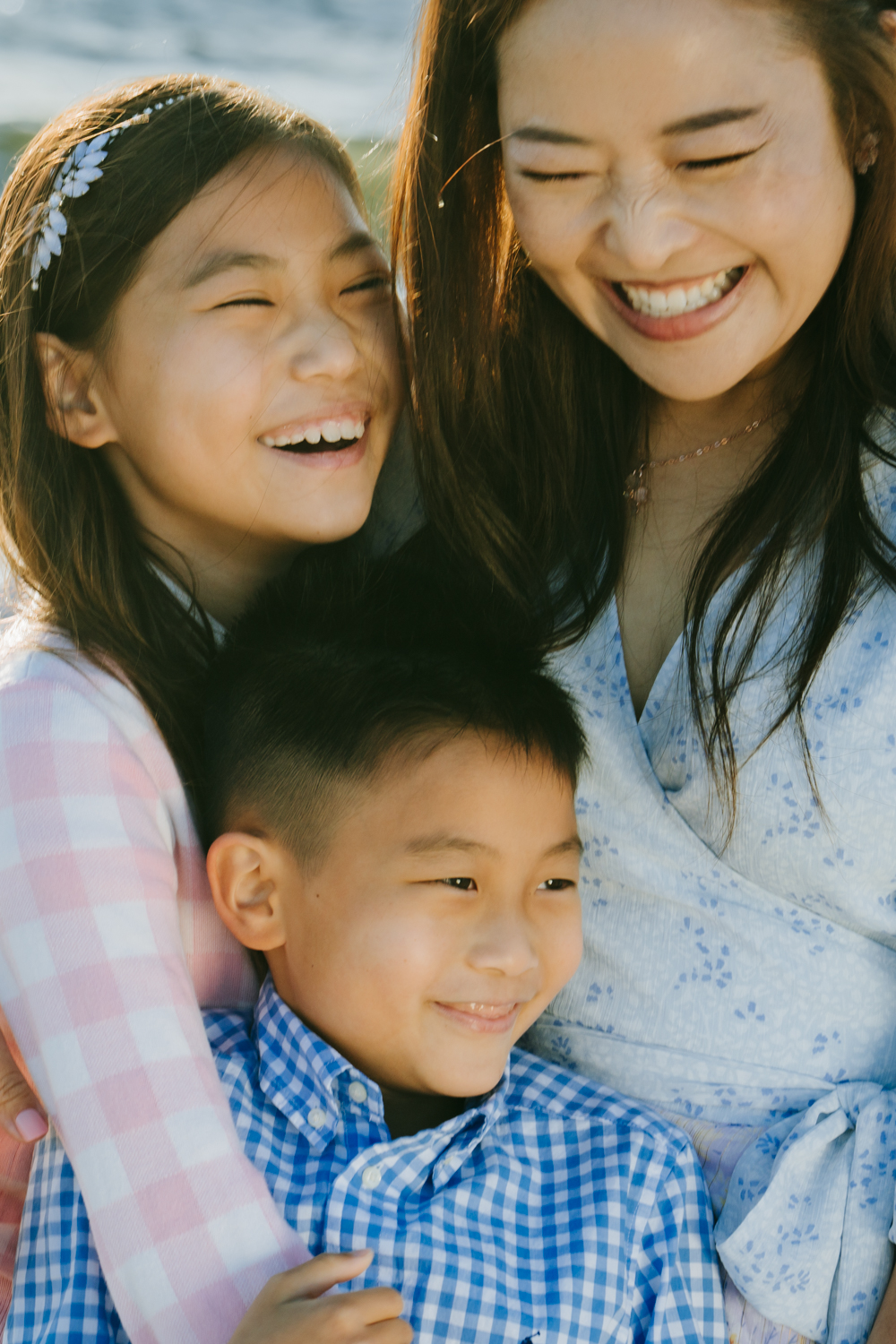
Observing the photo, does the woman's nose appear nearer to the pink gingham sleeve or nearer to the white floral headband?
the white floral headband

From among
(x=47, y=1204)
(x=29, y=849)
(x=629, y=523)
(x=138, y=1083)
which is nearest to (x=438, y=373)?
(x=629, y=523)

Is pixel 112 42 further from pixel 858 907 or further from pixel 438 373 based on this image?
pixel 858 907

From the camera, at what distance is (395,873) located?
4.52ft

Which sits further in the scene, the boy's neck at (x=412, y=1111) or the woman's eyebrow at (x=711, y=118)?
the boy's neck at (x=412, y=1111)

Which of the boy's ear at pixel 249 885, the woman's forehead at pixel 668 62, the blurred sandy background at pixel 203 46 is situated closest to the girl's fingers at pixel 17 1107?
the boy's ear at pixel 249 885

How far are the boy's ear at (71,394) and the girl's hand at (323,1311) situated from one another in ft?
3.11

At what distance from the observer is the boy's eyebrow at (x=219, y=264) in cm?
148

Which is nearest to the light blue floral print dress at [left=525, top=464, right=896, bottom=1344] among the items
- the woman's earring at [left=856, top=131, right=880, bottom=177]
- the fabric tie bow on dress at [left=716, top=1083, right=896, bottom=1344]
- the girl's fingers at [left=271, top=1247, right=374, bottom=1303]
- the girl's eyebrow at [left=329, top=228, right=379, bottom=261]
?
the fabric tie bow on dress at [left=716, top=1083, right=896, bottom=1344]

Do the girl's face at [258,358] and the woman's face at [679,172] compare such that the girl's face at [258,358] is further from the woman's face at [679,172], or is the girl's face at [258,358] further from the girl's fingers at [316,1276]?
the girl's fingers at [316,1276]

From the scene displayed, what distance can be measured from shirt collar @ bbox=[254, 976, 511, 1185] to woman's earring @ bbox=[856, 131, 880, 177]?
1018 mm

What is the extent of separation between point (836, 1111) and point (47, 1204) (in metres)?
0.83

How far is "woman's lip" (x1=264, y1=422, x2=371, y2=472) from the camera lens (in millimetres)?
1544

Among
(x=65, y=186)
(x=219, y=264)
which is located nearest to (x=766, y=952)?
(x=219, y=264)

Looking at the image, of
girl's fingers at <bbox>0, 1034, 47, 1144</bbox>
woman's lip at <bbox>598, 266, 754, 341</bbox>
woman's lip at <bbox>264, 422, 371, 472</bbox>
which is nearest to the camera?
woman's lip at <bbox>598, 266, 754, 341</bbox>
